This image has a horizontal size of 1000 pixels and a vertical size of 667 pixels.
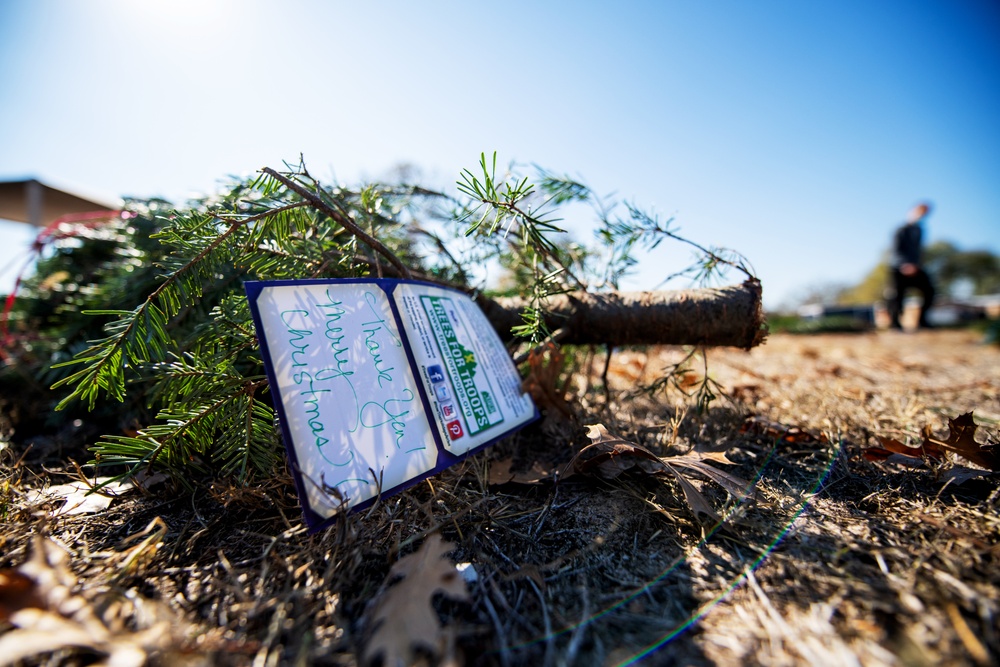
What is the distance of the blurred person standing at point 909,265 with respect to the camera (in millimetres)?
7801

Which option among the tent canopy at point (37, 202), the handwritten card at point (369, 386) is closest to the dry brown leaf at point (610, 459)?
the handwritten card at point (369, 386)

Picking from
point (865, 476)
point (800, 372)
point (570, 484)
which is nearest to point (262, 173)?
point (570, 484)

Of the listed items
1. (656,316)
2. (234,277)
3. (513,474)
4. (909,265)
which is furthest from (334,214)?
(909,265)

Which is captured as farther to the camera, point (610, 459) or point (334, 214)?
point (334, 214)

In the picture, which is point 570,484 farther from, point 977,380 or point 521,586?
point 977,380

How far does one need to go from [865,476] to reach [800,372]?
7.19ft

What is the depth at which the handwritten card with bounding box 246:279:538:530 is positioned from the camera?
0.96m

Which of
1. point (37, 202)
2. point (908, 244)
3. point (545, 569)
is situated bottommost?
point (545, 569)

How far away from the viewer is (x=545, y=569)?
91 cm

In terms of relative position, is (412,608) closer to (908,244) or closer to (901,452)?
(901,452)

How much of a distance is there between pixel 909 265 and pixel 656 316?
941cm

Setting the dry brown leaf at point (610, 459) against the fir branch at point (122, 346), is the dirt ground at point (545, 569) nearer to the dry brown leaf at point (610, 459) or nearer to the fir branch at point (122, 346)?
the dry brown leaf at point (610, 459)

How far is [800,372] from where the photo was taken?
10.3ft

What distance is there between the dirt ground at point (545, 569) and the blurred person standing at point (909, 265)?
8950 millimetres
